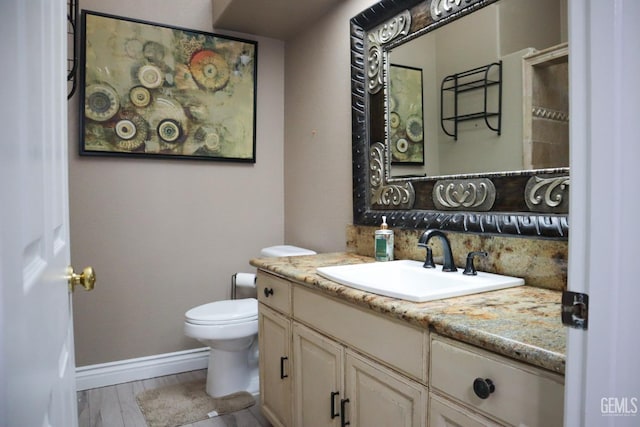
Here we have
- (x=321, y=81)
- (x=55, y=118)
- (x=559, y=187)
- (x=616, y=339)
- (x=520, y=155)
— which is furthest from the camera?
(x=321, y=81)

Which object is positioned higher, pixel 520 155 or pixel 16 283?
pixel 520 155

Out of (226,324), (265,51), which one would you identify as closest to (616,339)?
(226,324)

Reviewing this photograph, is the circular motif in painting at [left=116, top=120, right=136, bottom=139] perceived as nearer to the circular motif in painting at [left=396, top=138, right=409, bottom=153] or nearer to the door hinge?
the circular motif in painting at [left=396, top=138, right=409, bottom=153]

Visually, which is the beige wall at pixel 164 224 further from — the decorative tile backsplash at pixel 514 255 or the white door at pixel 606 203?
the white door at pixel 606 203

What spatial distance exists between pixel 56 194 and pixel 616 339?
97cm

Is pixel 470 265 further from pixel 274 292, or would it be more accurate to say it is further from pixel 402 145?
pixel 274 292

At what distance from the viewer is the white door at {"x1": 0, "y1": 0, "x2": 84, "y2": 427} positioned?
1.29 ft

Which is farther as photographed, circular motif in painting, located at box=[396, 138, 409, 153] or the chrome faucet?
circular motif in painting, located at box=[396, 138, 409, 153]

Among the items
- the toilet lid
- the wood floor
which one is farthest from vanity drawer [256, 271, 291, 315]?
the wood floor

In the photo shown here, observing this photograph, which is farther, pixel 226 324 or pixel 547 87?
pixel 226 324

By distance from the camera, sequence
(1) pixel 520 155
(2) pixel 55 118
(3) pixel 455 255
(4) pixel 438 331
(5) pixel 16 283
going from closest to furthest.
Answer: (5) pixel 16 283
(2) pixel 55 118
(4) pixel 438 331
(1) pixel 520 155
(3) pixel 455 255

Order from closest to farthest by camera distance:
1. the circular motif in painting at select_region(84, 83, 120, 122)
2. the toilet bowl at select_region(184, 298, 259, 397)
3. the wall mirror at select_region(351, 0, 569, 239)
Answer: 1. the wall mirror at select_region(351, 0, 569, 239)
2. the toilet bowl at select_region(184, 298, 259, 397)
3. the circular motif in painting at select_region(84, 83, 120, 122)

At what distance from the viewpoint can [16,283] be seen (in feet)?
1.37

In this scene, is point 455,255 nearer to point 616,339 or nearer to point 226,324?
point 616,339
